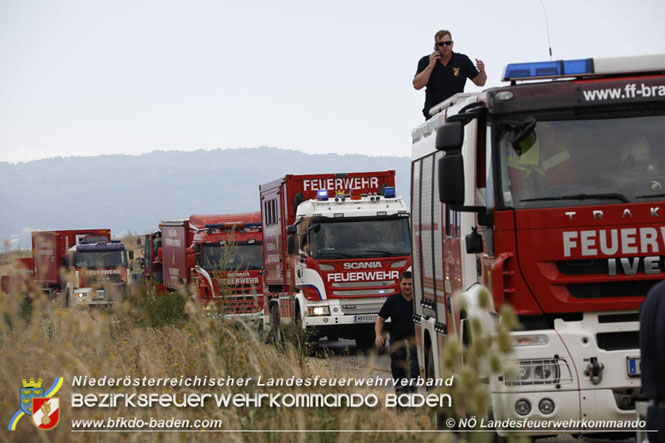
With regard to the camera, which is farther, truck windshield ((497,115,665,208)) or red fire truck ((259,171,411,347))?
red fire truck ((259,171,411,347))

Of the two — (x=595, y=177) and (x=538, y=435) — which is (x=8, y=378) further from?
(x=595, y=177)

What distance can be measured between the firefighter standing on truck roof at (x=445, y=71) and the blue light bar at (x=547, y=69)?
3.23 meters

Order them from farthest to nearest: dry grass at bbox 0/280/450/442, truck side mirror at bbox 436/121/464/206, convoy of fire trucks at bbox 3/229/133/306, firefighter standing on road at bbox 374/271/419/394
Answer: convoy of fire trucks at bbox 3/229/133/306
firefighter standing on road at bbox 374/271/419/394
truck side mirror at bbox 436/121/464/206
dry grass at bbox 0/280/450/442

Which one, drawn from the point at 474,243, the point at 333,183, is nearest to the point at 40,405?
the point at 474,243

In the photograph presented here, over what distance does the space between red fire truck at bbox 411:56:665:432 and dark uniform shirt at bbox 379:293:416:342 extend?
363 centimetres

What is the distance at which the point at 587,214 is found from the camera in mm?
7281

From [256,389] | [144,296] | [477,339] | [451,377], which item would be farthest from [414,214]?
[144,296]

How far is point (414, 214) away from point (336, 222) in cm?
869

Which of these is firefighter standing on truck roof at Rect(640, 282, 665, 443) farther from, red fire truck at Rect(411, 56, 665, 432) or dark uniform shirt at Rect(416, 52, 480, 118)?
dark uniform shirt at Rect(416, 52, 480, 118)

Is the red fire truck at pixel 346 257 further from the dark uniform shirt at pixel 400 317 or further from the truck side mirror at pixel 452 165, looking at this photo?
the truck side mirror at pixel 452 165

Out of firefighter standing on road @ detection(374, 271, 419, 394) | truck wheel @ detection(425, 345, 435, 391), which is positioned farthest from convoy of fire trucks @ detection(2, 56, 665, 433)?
firefighter standing on road @ detection(374, 271, 419, 394)

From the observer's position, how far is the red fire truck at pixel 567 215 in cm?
705

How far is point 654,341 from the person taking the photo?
427 centimetres

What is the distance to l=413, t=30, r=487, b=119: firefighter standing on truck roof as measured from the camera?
36.3ft
